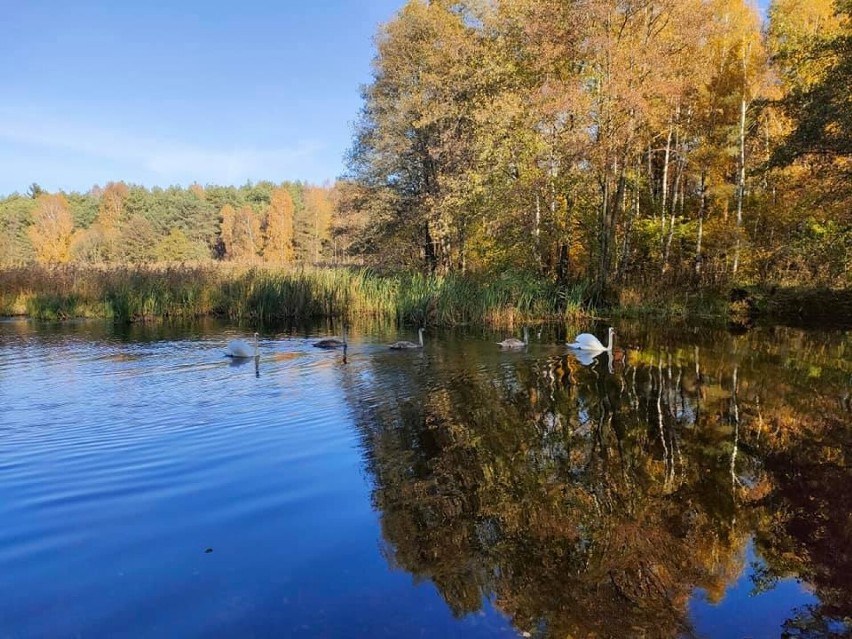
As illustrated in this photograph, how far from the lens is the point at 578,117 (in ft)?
57.5

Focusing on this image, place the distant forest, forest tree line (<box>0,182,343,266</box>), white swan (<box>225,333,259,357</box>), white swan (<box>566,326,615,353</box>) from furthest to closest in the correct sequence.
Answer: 1. forest tree line (<box>0,182,343,266</box>)
2. the distant forest
3. white swan (<box>566,326,615,353</box>)
4. white swan (<box>225,333,259,357</box>)

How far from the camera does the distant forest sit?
Answer: 16922 millimetres

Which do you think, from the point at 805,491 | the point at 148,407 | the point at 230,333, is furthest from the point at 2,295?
the point at 805,491

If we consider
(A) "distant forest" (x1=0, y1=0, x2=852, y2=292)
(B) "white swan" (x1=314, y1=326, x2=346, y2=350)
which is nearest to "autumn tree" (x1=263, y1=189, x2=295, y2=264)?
(A) "distant forest" (x1=0, y1=0, x2=852, y2=292)

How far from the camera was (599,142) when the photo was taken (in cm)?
1748

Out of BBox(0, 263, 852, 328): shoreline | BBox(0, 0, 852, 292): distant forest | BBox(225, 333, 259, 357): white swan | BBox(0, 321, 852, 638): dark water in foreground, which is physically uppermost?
BBox(0, 0, 852, 292): distant forest

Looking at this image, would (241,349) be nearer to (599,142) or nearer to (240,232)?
(599,142)

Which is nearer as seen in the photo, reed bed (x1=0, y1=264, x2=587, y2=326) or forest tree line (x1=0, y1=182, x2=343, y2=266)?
reed bed (x1=0, y1=264, x2=587, y2=326)

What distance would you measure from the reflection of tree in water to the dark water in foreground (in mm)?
19

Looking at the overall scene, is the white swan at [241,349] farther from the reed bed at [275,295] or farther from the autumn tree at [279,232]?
the autumn tree at [279,232]

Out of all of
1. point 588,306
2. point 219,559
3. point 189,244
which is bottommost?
point 219,559

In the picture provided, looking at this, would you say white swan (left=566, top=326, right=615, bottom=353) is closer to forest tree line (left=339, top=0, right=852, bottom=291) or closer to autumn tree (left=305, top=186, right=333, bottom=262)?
forest tree line (left=339, top=0, right=852, bottom=291)

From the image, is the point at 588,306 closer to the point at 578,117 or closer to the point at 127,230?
the point at 578,117

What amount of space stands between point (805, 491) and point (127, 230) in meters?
61.4
